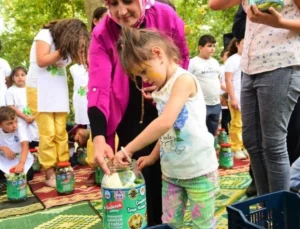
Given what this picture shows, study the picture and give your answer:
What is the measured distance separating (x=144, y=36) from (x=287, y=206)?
81 cm

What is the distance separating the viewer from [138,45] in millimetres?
1587

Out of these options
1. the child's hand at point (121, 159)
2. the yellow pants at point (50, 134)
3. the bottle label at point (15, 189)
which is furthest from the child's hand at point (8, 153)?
the child's hand at point (121, 159)

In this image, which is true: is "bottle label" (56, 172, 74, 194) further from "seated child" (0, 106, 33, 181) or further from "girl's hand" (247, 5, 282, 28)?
"girl's hand" (247, 5, 282, 28)

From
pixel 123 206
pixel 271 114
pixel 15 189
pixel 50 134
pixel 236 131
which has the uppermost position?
pixel 271 114

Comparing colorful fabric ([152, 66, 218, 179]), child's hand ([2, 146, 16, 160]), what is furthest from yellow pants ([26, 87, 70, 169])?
colorful fabric ([152, 66, 218, 179])

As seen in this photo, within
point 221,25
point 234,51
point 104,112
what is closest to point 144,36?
point 104,112

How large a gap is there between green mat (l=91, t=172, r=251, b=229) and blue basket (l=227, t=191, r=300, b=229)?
3.11ft

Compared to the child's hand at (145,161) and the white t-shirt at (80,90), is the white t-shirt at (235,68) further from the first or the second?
the child's hand at (145,161)

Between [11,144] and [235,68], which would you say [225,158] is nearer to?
[235,68]

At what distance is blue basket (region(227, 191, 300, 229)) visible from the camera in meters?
1.49

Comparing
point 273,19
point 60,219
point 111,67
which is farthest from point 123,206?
point 60,219

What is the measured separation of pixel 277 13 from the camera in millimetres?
1659

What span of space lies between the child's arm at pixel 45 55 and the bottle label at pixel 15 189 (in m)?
0.94

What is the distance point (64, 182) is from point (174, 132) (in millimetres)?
1955
